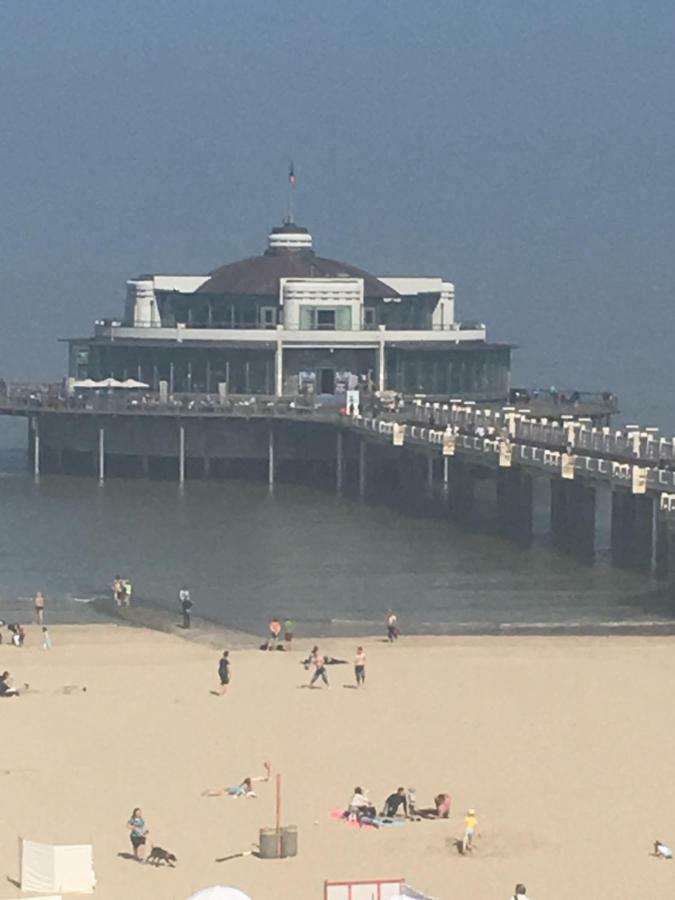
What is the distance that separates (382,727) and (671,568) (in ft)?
60.3

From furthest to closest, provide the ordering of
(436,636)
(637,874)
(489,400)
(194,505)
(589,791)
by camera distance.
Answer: (489,400) → (194,505) → (436,636) → (589,791) → (637,874)

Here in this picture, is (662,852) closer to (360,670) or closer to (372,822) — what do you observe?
(372,822)

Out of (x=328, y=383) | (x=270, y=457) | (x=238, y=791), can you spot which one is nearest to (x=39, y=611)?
(x=238, y=791)

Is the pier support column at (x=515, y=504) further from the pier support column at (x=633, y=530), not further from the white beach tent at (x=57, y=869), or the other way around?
the white beach tent at (x=57, y=869)

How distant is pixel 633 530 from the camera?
55562 mm

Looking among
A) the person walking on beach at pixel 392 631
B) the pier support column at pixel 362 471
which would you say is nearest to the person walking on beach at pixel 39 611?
the person walking on beach at pixel 392 631

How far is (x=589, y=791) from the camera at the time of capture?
2883 centimetres

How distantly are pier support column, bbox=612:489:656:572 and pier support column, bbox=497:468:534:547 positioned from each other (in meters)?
3.87

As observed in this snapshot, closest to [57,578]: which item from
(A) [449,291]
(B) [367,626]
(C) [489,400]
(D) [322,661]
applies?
(B) [367,626]

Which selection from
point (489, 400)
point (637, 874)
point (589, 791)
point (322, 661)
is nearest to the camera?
point (637, 874)

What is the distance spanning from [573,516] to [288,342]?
26.7 metres

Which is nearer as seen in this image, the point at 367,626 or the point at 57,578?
the point at 367,626

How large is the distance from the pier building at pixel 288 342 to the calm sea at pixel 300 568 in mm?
12402

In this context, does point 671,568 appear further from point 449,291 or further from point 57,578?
point 449,291
